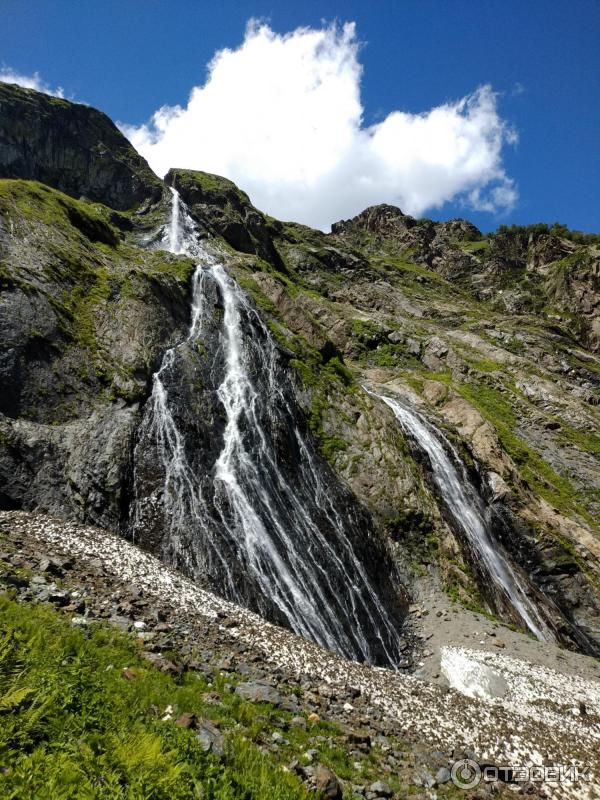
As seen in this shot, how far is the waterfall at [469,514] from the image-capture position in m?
30.0

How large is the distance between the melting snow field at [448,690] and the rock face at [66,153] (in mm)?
84275

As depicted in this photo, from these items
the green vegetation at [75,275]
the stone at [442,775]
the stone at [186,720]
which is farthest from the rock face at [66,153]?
the stone at [442,775]

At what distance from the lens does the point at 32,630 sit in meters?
7.91

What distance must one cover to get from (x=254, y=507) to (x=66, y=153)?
3599 inches

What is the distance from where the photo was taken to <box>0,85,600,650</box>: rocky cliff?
23.6 meters

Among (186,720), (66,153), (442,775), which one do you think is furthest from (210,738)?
(66,153)

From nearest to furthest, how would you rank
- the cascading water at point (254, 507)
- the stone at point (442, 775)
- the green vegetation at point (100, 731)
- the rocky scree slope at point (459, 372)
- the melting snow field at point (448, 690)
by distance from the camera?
1. the green vegetation at point (100, 731)
2. the stone at point (442, 775)
3. the melting snow field at point (448, 690)
4. the cascading water at point (254, 507)
5. the rocky scree slope at point (459, 372)

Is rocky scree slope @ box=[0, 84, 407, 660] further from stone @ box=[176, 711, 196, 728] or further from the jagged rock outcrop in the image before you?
stone @ box=[176, 711, 196, 728]

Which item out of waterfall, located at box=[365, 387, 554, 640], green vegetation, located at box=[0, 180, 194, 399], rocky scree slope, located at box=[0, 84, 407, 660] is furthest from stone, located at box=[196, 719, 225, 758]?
waterfall, located at box=[365, 387, 554, 640]

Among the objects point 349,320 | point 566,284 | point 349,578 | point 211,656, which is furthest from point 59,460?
point 566,284

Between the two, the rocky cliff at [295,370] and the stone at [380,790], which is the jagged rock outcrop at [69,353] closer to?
the rocky cliff at [295,370]

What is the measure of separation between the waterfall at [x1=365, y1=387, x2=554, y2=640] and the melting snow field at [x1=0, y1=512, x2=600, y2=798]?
33.3 ft

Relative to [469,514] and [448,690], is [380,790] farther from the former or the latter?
[469,514]

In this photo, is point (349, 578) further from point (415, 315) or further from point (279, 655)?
point (415, 315)
